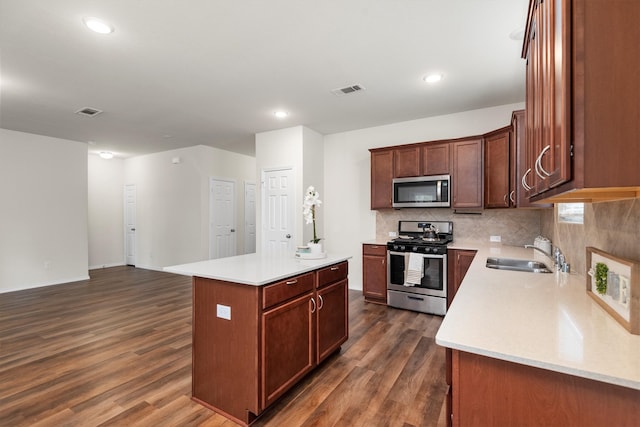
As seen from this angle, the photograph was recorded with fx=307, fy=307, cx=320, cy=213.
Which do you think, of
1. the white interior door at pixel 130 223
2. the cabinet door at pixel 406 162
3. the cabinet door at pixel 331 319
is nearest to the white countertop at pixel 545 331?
the cabinet door at pixel 331 319

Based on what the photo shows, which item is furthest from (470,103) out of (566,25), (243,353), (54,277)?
(54,277)

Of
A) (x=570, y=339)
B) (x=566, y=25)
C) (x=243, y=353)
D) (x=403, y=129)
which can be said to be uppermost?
(x=403, y=129)

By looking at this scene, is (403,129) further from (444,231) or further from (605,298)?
(605,298)

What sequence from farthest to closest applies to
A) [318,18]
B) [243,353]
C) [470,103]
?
1. [470,103]
2. [318,18]
3. [243,353]

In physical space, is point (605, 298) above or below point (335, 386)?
above

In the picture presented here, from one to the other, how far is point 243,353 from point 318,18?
2.35m

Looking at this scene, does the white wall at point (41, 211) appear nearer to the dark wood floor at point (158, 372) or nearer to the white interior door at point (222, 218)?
the dark wood floor at point (158, 372)

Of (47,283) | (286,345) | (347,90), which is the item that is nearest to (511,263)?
(286,345)

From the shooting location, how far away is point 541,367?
2.94 ft

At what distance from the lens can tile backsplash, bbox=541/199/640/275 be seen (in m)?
1.27

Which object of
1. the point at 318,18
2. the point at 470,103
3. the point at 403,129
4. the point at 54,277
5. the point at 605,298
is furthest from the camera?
the point at 54,277

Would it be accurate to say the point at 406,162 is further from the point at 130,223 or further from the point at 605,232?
the point at 130,223

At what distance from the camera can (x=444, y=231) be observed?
431 centimetres

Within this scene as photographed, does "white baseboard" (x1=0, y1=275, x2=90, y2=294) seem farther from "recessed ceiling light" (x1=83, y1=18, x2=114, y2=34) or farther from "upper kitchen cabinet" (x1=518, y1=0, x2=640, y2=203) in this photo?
"upper kitchen cabinet" (x1=518, y1=0, x2=640, y2=203)
